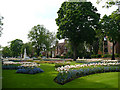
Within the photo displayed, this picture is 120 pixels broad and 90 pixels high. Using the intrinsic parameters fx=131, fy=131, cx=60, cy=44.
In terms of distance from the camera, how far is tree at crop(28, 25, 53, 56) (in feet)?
171

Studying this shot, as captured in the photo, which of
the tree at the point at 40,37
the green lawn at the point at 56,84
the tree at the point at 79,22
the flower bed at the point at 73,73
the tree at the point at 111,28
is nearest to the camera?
the green lawn at the point at 56,84

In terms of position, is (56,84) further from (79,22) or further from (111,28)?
(111,28)

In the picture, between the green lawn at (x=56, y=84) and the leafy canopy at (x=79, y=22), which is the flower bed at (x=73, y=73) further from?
the leafy canopy at (x=79, y=22)

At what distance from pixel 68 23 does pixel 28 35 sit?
91.9ft

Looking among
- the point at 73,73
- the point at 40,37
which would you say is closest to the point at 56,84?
the point at 73,73

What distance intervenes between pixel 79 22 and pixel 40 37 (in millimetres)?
25427

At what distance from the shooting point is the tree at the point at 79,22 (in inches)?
1223

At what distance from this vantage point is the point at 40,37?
52.5m

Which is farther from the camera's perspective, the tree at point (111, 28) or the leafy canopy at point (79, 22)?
the leafy canopy at point (79, 22)

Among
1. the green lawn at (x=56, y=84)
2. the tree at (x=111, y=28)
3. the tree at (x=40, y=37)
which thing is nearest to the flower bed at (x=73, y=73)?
the green lawn at (x=56, y=84)

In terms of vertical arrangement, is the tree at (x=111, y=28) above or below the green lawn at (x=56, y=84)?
above

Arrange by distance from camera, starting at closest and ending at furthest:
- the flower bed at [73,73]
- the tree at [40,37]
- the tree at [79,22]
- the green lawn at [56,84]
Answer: the green lawn at [56,84] < the flower bed at [73,73] < the tree at [79,22] < the tree at [40,37]

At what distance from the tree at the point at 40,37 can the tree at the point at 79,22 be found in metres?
19.5

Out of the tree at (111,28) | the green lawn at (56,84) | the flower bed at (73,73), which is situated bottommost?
the green lawn at (56,84)
